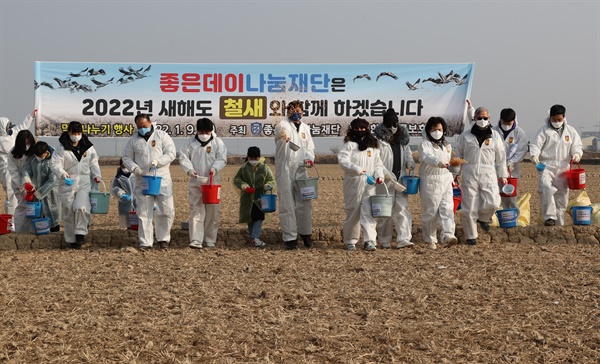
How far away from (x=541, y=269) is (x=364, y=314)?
267 centimetres

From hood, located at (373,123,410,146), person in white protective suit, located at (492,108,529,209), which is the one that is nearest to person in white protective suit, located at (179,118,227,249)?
hood, located at (373,123,410,146)

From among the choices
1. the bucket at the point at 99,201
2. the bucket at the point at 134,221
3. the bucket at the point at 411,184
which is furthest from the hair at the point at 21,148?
the bucket at the point at 411,184

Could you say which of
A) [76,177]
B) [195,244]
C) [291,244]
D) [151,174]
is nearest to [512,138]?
[291,244]

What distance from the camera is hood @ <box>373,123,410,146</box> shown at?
10.9 meters

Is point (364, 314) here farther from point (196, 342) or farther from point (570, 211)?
point (570, 211)

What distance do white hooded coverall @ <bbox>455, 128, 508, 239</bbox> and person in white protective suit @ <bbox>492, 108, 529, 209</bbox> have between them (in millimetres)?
774

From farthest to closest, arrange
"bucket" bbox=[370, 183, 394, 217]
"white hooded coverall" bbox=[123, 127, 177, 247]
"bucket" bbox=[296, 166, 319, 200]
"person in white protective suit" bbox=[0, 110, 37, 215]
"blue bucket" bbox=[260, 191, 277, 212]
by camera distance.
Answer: "person in white protective suit" bbox=[0, 110, 37, 215]
"white hooded coverall" bbox=[123, 127, 177, 247]
"blue bucket" bbox=[260, 191, 277, 212]
"bucket" bbox=[296, 166, 319, 200]
"bucket" bbox=[370, 183, 394, 217]

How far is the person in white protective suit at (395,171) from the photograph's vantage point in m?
10.8

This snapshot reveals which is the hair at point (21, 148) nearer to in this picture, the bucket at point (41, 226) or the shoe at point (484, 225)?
the bucket at point (41, 226)

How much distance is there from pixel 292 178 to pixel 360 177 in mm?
825

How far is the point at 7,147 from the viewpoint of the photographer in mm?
13500

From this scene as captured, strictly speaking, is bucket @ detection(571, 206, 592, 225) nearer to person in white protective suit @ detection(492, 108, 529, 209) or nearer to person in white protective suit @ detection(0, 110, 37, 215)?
person in white protective suit @ detection(492, 108, 529, 209)

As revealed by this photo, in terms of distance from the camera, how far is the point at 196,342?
246 inches

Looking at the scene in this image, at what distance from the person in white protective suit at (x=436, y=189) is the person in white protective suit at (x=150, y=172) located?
2.98 meters
